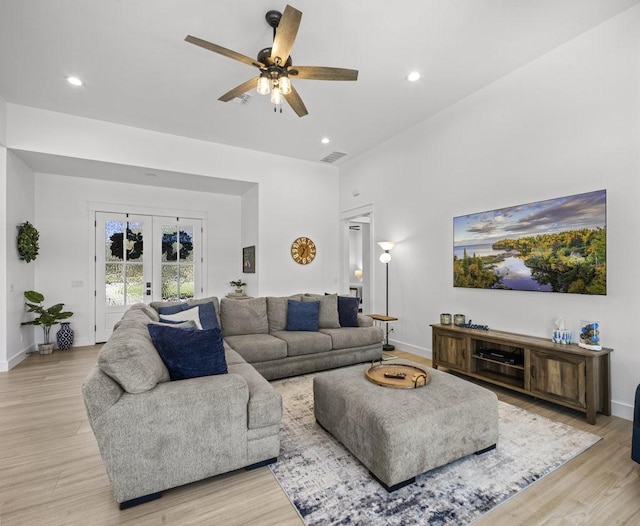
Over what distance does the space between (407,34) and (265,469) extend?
3.72 m

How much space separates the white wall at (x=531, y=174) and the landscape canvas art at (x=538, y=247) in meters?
0.08

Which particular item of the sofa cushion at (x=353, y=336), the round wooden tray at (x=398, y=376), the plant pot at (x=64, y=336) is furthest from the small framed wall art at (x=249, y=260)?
the round wooden tray at (x=398, y=376)

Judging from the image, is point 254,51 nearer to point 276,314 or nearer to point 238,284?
point 276,314

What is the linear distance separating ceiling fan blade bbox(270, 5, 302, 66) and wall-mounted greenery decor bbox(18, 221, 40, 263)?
179 inches

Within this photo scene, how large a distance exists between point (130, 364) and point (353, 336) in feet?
9.67

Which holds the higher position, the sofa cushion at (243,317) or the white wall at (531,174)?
the white wall at (531,174)

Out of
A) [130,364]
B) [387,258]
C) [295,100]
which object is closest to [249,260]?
[387,258]

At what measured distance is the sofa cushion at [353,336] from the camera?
14.0 ft

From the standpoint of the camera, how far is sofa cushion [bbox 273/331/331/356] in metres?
3.95

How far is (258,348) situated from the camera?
3.74 meters

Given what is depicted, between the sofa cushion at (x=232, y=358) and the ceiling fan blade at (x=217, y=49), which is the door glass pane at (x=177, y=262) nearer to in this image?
the sofa cushion at (x=232, y=358)

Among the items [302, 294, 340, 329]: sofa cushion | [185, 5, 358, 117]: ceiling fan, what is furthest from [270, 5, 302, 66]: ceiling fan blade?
[302, 294, 340, 329]: sofa cushion

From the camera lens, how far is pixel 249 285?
650cm

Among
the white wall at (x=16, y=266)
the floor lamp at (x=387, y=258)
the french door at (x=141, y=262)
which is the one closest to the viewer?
the white wall at (x=16, y=266)
